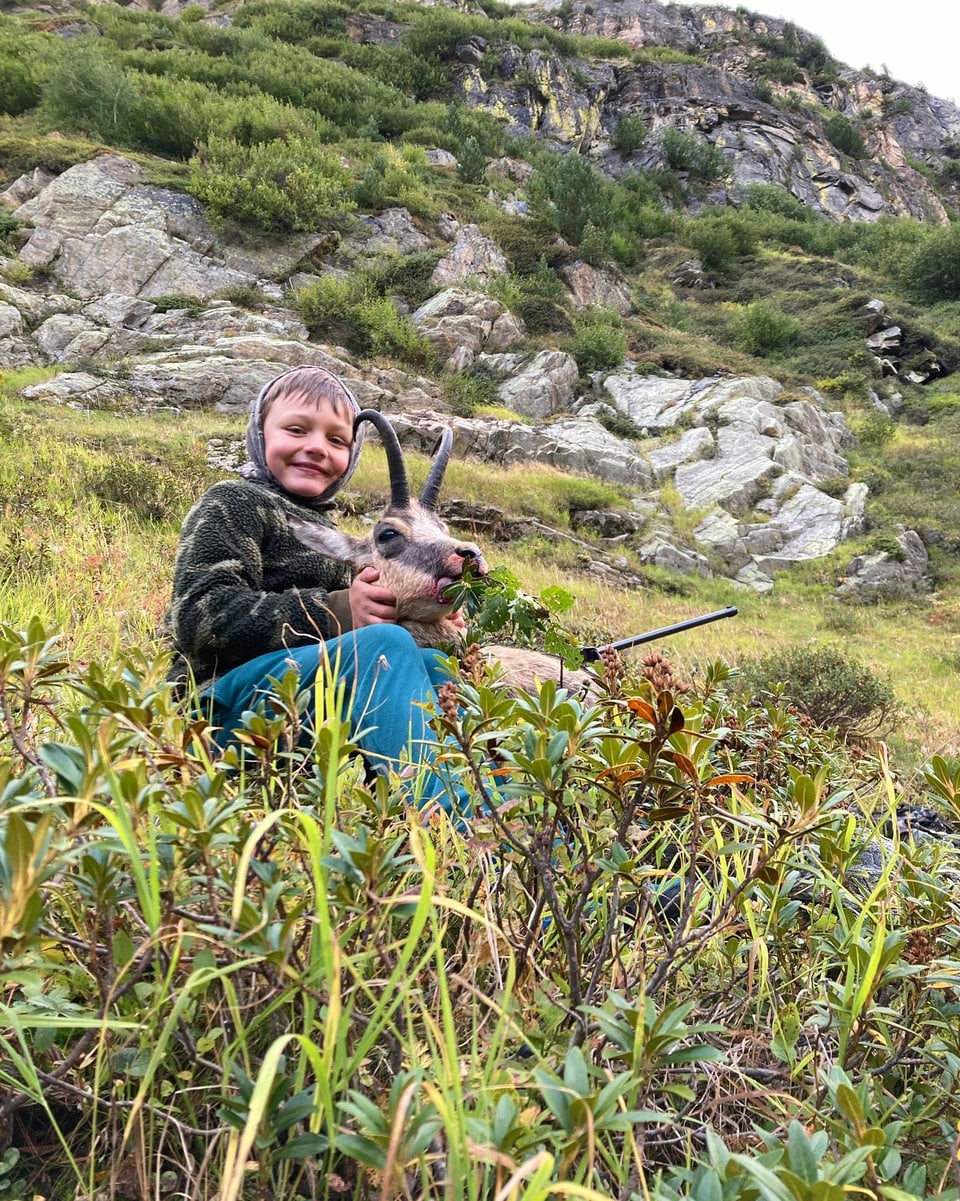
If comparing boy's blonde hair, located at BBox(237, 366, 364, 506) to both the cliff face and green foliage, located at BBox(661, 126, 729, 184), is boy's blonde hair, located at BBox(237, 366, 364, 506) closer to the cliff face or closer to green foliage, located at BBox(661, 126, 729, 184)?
the cliff face

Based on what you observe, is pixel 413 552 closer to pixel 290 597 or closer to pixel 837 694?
pixel 290 597

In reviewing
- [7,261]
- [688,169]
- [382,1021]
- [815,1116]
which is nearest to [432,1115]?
[382,1021]

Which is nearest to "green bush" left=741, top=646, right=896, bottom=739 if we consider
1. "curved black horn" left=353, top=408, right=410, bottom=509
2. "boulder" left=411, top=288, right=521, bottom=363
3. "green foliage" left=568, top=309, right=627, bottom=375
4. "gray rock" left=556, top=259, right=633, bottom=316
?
"curved black horn" left=353, top=408, right=410, bottom=509

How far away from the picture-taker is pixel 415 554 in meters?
2.36

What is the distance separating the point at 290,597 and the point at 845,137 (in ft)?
202

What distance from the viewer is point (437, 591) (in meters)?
2.29

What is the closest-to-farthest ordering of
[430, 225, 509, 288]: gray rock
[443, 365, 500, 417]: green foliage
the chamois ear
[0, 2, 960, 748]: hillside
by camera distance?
the chamois ear → [0, 2, 960, 748]: hillside → [443, 365, 500, 417]: green foliage → [430, 225, 509, 288]: gray rock

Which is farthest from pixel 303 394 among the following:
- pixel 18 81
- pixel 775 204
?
pixel 775 204

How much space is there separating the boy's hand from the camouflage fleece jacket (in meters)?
0.07

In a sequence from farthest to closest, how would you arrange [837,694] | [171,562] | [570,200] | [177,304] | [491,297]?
1. [570,200]
2. [491,297]
3. [177,304]
4. [837,694]
5. [171,562]

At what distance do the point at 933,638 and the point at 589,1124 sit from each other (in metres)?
11.4

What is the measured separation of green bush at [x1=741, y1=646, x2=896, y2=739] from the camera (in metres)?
4.94

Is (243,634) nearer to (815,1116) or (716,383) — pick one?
(815,1116)

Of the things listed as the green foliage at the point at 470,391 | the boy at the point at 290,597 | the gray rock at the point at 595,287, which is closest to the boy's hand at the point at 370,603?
the boy at the point at 290,597
